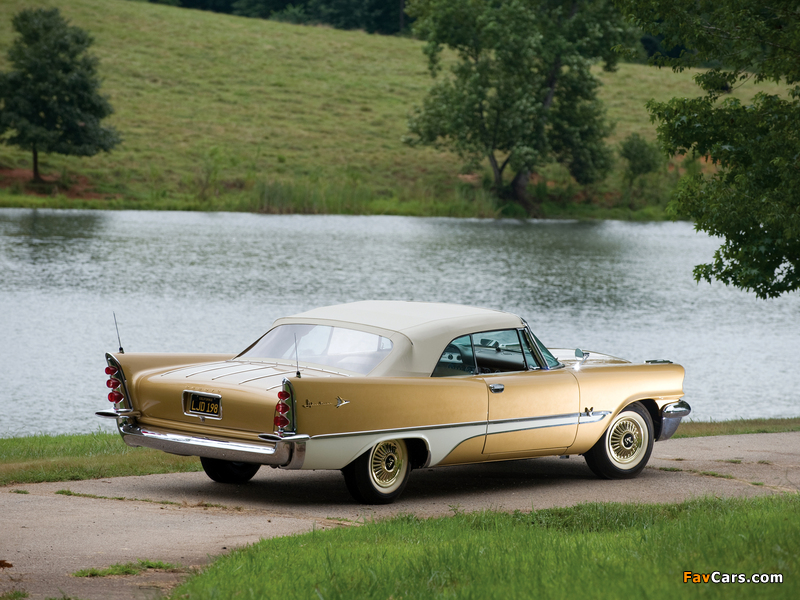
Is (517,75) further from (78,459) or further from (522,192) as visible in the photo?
(78,459)

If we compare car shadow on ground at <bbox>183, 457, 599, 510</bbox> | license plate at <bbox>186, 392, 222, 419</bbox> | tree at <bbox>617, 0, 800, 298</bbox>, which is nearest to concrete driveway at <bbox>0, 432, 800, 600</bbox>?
car shadow on ground at <bbox>183, 457, 599, 510</bbox>

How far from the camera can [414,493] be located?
861 centimetres

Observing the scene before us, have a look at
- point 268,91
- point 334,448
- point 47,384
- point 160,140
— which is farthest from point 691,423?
point 268,91

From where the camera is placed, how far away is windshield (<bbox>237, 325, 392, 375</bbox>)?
8109 mm

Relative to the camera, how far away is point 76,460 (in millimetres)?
9562

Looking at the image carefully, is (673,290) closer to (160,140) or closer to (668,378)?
(668,378)

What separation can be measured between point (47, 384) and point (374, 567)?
11.9 meters

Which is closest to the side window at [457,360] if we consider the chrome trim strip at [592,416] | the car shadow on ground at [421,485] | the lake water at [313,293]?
the car shadow on ground at [421,485]

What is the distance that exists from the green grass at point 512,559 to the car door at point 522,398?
138 centimetres

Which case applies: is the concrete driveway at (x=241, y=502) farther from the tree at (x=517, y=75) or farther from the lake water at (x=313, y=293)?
the tree at (x=517, y=75)

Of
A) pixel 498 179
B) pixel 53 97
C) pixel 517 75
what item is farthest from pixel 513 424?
pixel 498 179

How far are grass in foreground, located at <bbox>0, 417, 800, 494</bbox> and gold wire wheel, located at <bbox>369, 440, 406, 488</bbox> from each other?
7.64 ft

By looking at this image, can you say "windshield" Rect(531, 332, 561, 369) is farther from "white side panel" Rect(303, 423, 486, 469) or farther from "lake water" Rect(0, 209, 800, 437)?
"lake water" Rect(0, 209, 800, 437)

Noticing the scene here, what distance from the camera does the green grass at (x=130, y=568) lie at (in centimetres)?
570
